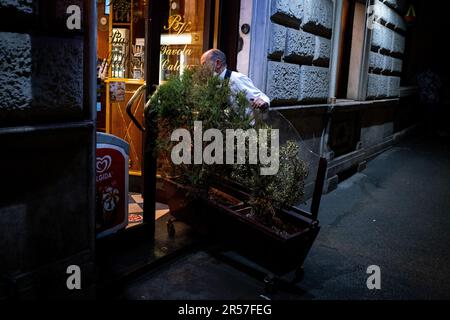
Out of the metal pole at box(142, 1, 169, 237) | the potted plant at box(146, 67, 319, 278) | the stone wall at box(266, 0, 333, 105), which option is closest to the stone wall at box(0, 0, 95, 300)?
the potted plant at box(146, 67, 319, 278)

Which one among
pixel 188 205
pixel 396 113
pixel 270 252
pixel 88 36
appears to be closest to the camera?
pixel 88 36

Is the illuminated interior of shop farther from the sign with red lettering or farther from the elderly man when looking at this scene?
the sign with red lettering

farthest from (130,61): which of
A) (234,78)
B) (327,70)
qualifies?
(327,70)

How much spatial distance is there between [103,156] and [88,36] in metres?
1.05

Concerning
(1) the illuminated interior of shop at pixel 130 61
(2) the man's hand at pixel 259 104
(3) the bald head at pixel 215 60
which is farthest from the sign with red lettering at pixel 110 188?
(1) the illuminated interior of shop at pixel 130 61

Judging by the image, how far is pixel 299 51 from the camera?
229 inches

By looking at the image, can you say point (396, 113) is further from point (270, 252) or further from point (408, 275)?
point (270, 252)

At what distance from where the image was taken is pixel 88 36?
3.04 meters

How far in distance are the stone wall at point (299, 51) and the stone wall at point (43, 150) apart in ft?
9.27

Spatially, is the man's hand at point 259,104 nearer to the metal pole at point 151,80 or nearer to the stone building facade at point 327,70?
the stone building facade at point 327,70

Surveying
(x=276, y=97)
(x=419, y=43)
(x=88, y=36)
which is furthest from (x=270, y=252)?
(x=419, y=43)

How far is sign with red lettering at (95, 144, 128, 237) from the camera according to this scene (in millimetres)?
3656

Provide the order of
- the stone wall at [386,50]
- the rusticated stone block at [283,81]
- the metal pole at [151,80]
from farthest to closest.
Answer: the stone wall at [386,50]
the rusticated stone block at [283,81]
the metal pole at [151,80]

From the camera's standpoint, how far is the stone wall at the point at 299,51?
17.3ft
